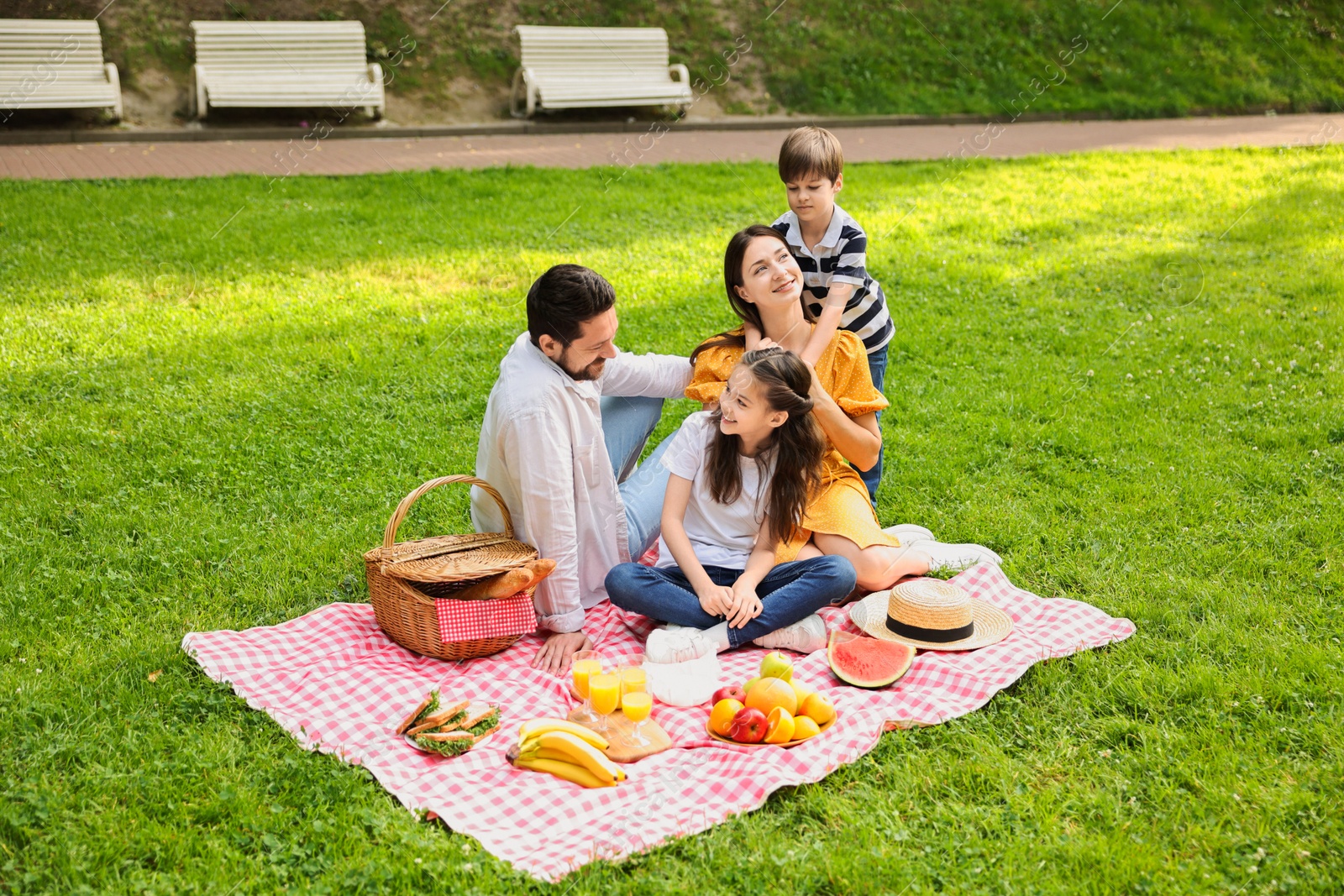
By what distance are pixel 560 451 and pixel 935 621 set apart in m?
1.48

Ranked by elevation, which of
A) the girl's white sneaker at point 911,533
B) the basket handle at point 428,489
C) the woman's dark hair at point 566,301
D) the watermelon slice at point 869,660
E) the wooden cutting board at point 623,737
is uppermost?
the woman's dark hair at point 566,301

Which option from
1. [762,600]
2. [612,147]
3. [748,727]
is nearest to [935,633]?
[762,600]

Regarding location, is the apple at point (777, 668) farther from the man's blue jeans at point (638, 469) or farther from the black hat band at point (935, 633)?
the man's blue jeans at point (638, 469)

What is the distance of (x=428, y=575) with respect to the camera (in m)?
3.75

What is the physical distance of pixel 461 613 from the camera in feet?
12.3

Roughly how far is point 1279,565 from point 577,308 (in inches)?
120

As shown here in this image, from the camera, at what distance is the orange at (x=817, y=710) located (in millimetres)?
3518

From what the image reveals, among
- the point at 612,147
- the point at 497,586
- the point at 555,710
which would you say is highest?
the point at 612,147

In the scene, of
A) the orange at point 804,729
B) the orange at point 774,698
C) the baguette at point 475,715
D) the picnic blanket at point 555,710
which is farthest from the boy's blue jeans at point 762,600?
the baguette at point 475,715

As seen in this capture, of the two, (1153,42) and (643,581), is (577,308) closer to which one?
(643,581)

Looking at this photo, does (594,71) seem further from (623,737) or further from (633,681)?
(623,737)

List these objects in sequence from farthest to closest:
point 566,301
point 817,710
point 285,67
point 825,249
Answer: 1. point 285,67
2. point 825,249
3. point 566,301
4. point 817,710

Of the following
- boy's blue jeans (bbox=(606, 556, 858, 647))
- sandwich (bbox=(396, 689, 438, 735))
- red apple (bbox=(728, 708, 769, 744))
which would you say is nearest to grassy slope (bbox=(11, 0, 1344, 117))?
boy's blue jeans (bbox=(606, 556, 858, 647))

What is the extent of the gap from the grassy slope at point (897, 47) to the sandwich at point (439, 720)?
1112 centimetres
